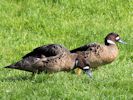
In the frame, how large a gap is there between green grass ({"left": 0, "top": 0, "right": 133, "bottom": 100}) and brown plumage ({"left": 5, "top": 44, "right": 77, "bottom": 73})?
17 centimetres

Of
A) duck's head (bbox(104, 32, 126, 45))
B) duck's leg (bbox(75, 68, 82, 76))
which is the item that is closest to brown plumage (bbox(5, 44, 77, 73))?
duck's leg (bbox(75, 68, 82, 76))

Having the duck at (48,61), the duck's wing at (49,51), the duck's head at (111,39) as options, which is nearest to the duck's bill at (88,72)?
the duck at (48,61)

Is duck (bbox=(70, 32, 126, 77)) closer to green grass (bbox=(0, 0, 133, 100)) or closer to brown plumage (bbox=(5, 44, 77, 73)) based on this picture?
green grass (bbox=(0, 0, 133, 100))

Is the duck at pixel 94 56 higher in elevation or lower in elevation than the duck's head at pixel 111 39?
lower

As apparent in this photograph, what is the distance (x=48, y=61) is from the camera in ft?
31.4

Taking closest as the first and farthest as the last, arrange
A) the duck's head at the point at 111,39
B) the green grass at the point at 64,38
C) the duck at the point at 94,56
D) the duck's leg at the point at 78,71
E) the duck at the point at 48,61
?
the green grass at the point at 64,38
the duck at the point at 48,61
the duck at the point at 94,56
the duck's leg at the point at 78,71
the duck's head at the point at 111,39

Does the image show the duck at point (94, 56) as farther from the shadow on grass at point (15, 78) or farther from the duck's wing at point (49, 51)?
the shadow on grass at point (15, 78)

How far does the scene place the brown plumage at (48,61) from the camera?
9.54 meters

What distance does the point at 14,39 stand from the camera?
13.3 metres

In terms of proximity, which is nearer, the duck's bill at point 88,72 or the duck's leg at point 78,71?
the duck's bill at point 88,72

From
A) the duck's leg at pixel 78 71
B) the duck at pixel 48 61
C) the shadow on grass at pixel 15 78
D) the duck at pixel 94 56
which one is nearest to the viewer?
the shadow on grass at pixel 15 78

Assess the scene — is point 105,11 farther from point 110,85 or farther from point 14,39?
point 110,85

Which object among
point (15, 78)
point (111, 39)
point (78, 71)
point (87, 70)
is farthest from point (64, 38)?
point (15, 78)

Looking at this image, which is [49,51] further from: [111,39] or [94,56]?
[111,39]
